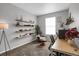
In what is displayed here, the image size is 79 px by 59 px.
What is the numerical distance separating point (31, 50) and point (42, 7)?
2.93ft

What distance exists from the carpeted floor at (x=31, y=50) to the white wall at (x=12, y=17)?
3.9 inches

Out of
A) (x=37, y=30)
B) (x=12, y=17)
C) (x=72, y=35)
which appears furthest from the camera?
(x=37, y=30)

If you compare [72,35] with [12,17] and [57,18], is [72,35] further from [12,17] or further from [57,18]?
[12,17]

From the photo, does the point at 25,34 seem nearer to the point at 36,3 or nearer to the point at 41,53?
the point at 41,53

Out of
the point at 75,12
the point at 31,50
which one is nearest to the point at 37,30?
the point at 31,50

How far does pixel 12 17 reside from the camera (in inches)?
67.1

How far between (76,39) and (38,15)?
868 millimetres

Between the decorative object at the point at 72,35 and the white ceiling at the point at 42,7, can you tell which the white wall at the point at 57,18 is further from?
the decorative object at the point at 72,35

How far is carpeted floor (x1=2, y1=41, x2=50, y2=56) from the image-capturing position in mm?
1733

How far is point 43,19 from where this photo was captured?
1838 millimetres

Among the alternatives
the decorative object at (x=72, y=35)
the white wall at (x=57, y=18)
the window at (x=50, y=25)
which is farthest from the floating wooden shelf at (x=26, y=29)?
the decorative object at (x=72, y=35)

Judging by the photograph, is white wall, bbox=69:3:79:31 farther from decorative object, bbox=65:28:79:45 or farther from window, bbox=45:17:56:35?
window, bbox=45:17:56:35

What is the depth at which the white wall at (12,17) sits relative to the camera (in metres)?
1.67

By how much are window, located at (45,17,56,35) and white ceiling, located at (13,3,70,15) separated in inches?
6.5
